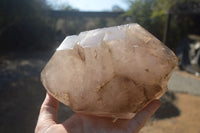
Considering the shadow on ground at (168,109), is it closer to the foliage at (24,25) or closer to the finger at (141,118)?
the finger at (141,118)

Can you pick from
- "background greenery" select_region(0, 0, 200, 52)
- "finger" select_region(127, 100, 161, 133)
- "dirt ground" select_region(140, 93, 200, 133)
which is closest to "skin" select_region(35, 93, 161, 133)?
"finger" select_region(127, 100, 161, 133)

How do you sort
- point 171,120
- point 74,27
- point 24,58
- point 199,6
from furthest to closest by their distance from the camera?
point 24,58, point 199,6, point 171,120, point 74,27

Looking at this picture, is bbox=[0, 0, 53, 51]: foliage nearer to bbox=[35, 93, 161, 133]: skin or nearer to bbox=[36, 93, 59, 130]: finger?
bbox=[36, 93, 59, 130]: finger

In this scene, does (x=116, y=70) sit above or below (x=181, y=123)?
above

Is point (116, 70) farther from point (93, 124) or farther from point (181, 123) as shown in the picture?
point (181, 123)

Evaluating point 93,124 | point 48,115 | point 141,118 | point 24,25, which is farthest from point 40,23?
point 141,118

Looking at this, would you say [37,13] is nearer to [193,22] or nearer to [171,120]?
[171,120]

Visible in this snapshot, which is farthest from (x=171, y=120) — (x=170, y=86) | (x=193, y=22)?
(x=193, y=22)

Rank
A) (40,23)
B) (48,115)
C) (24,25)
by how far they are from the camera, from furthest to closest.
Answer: (24,25) < (40,23) < (48,115)
